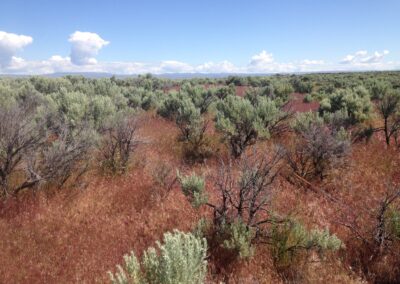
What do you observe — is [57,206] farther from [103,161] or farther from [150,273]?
[150,273]

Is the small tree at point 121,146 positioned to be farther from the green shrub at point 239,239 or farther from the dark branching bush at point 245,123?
the green shrub at point 239,239

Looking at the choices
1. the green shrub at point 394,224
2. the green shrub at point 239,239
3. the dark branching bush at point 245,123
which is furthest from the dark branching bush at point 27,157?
the green shrub at point 394,224

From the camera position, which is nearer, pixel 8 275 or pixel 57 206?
pixel 8 275

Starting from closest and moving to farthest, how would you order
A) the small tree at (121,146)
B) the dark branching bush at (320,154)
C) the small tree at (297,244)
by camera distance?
1. the small tree at (297,244)
2. the dark branching bush at (320,154)
3. the small tree at (121,146)

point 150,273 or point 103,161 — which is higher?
point 150,273

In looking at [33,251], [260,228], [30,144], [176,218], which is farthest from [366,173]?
[30,144]

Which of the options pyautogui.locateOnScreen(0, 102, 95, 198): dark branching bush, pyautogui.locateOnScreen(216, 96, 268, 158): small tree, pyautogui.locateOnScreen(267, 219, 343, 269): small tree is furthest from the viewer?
pyautogui.locateOnScreen(216, 96, 268, 158): small tree

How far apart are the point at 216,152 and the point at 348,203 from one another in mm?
5104

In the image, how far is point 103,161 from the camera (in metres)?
10.3

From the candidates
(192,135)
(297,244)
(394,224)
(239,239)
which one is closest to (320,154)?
(394,224)

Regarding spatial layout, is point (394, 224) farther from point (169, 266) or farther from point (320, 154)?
point (169, 266)

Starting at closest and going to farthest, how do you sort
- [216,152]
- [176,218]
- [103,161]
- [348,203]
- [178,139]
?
[176,218] < [348,203] < [103,161] < [216,152] < [178,139]

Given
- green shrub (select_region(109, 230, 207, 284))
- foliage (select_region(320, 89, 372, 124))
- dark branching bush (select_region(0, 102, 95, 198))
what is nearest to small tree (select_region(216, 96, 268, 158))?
foliage (select_region(320, 89, 372, 124))

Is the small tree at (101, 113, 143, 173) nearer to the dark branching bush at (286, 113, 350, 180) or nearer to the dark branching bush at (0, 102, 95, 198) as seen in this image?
the dark branching bush at (0, 102, 95, 198)
